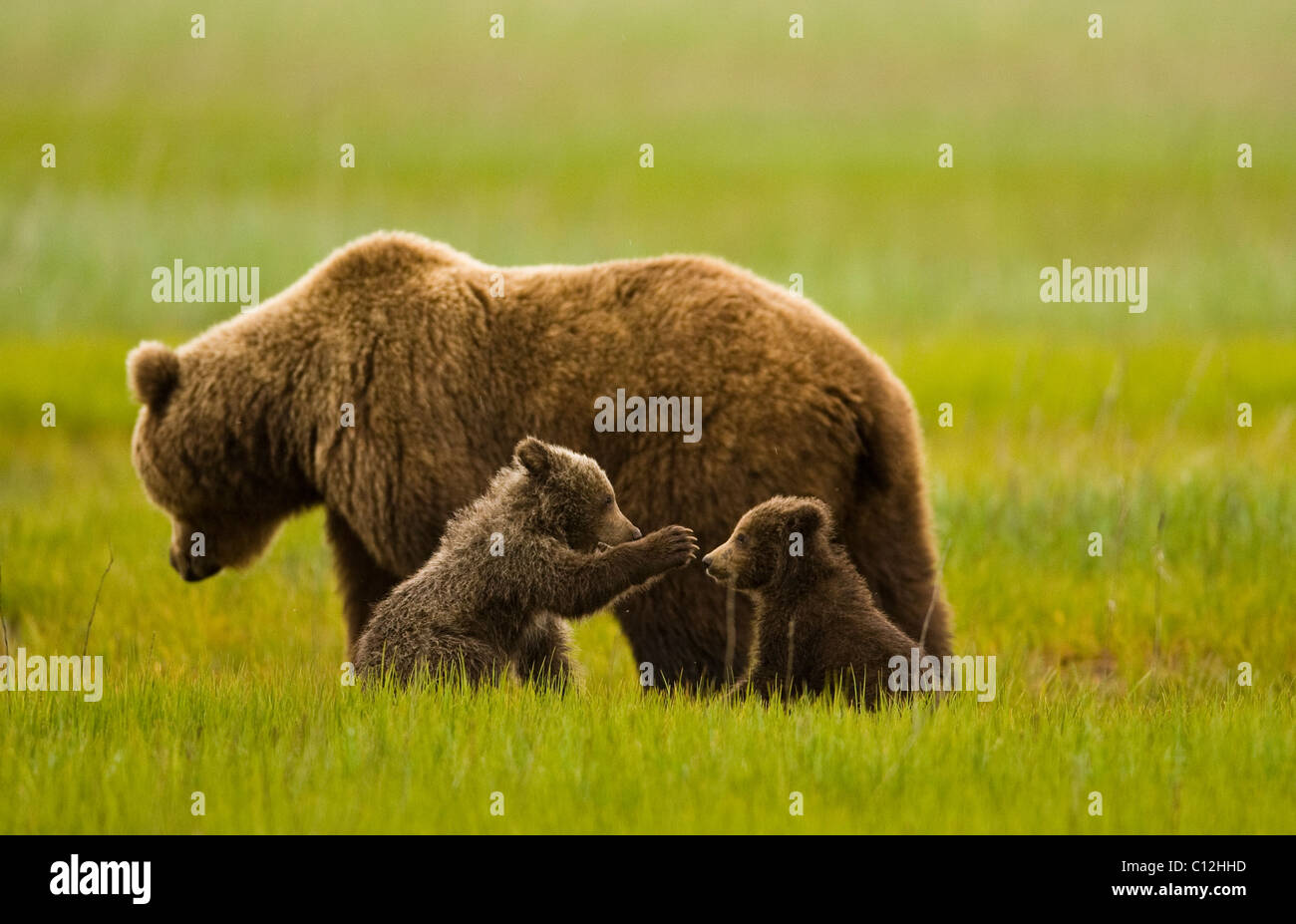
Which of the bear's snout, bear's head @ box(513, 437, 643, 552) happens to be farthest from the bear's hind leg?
bear's head @ box(513, 437, 643, 552)

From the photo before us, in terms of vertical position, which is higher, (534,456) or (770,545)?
(534,456)

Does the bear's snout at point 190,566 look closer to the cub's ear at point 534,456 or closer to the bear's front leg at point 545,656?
the bear's front leg at point 545,656

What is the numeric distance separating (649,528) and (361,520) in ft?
4.51

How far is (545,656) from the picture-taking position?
21.6 feet

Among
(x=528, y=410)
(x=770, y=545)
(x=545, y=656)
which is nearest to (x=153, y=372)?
(x=528, y=410)

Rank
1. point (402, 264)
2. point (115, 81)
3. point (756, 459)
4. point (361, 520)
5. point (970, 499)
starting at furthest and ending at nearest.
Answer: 1. point (115, 81)
2. point (970, 499)
3. point (402, 264)
4. point (361, 520)
5. point (756, 459)

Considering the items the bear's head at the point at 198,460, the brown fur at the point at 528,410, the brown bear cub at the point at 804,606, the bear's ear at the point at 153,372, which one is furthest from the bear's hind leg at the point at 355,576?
the brown bear cub at the point at 804,606

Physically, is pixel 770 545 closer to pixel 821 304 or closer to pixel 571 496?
pixel 571 496

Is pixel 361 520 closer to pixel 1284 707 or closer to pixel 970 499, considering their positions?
pixel 1284 707

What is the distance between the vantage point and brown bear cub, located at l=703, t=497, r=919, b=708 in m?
5.92

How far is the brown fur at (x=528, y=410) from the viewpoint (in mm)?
6594

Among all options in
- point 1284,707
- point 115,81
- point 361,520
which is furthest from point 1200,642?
point 115,81

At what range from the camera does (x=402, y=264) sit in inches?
294

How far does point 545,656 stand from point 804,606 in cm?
125
